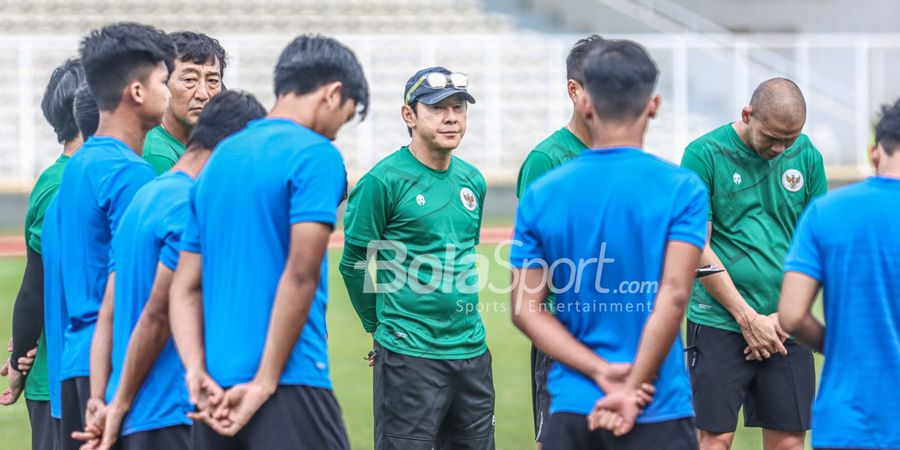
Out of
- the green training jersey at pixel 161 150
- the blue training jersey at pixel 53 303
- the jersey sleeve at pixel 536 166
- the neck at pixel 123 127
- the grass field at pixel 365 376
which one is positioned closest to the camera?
the neck at pixel 123 127

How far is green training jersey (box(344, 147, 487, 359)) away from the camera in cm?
554

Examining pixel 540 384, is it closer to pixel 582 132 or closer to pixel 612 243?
pixel 582 132

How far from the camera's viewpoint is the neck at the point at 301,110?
3.67m

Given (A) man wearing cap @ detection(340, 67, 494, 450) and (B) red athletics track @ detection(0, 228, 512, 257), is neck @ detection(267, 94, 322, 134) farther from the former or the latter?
(B) red athletics track @ detection(0, 228, 512, 257)

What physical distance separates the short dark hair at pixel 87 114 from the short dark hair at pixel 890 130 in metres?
2.80

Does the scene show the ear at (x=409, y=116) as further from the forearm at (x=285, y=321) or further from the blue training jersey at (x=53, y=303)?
the forearm at (x=285, y=321)

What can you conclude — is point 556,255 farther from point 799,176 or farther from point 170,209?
point 799,176

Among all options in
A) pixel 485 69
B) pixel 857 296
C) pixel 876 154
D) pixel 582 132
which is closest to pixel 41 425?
pixel 582 132

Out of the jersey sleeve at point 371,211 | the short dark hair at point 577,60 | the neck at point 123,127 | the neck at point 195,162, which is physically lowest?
the jersey sleeve at point 371,211

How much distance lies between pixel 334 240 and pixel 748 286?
12.8 m

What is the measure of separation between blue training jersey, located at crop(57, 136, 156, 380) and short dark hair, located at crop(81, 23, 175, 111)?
180mm

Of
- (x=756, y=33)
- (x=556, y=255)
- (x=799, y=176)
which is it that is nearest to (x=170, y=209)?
(x=556, y=255)

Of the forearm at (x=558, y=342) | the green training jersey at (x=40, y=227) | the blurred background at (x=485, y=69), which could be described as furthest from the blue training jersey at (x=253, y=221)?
the blurred background at (x=485, y=69)

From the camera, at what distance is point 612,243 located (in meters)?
3.56
